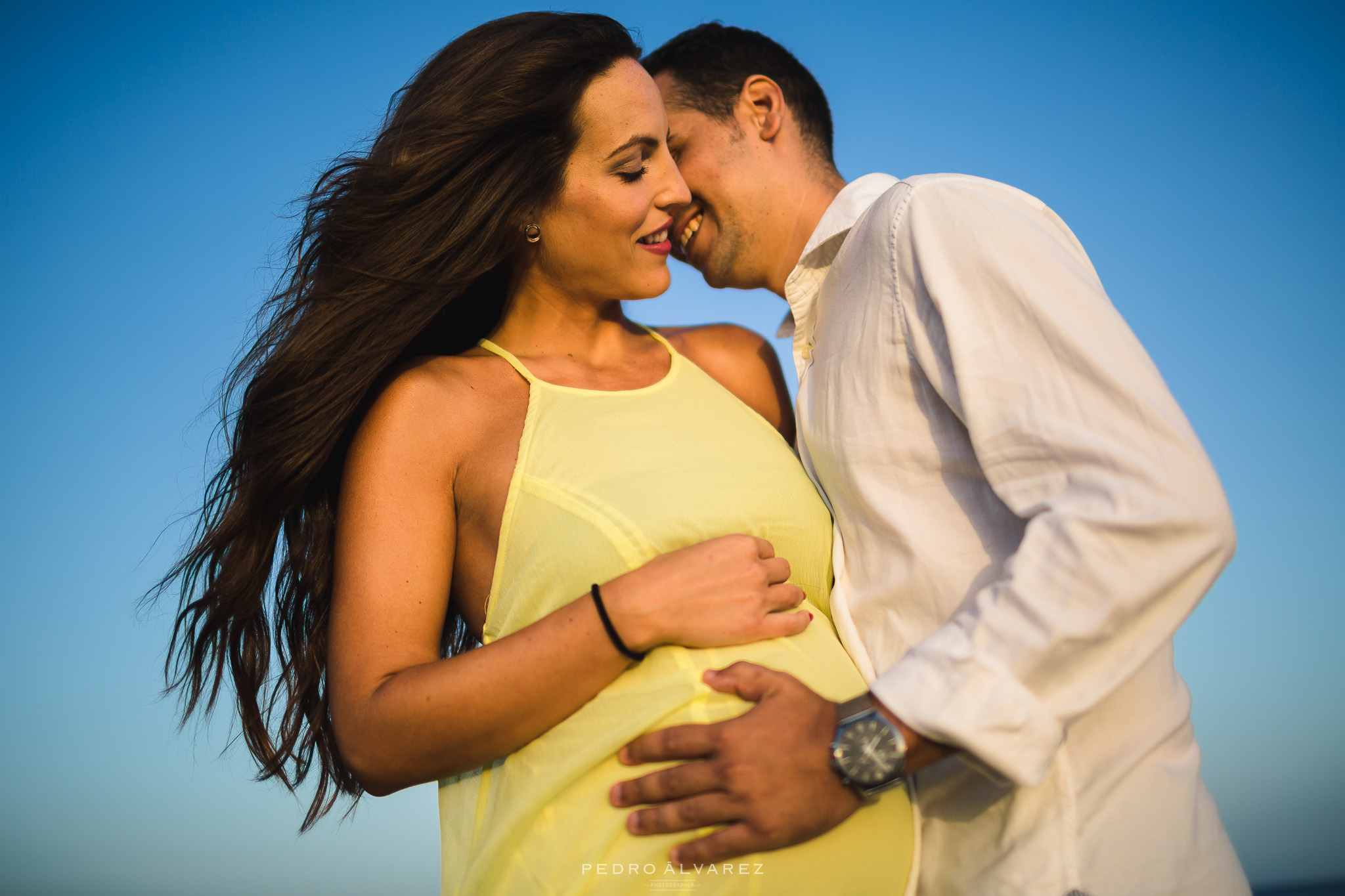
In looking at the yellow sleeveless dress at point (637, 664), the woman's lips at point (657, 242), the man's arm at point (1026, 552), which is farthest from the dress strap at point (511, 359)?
the man's arm at point (1026, 552)

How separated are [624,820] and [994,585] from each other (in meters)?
0.89

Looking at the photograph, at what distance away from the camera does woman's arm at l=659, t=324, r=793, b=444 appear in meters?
3.09

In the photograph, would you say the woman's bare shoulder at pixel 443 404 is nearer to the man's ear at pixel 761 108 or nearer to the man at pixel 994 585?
the man at pixel 994 585

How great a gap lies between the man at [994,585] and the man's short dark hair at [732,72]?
125 centimetres

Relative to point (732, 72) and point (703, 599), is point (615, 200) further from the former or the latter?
point (703, 599)

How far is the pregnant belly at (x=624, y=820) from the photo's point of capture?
5.78ft

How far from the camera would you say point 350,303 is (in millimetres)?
2545

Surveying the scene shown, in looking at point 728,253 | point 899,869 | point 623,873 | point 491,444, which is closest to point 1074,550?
point 899,869

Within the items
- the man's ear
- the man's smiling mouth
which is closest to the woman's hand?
the man's smiling mouth

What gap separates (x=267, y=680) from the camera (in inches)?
104

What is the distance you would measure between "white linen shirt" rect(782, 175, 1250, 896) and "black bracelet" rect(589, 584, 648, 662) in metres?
0.55

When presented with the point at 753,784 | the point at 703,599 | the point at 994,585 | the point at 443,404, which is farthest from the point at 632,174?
the point at 753,784

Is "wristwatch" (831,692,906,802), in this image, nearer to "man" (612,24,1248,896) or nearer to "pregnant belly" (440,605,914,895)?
"man" (612,24,1248,896)

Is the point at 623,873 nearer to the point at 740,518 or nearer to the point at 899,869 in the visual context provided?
the point at 899,869
